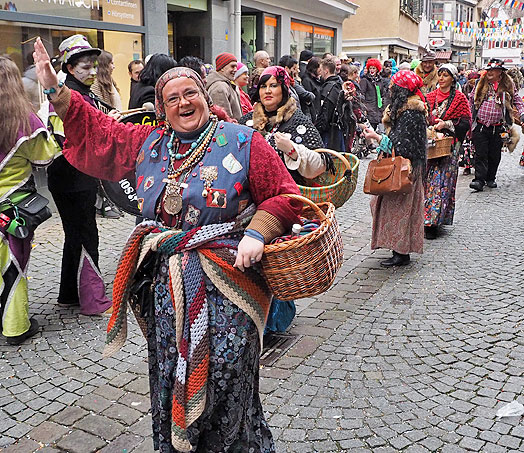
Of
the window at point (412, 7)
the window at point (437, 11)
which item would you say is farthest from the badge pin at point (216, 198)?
the window at point (437, 11)

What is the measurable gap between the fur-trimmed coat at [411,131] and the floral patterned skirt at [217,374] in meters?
3.86

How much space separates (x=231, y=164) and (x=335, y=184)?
1.86 m

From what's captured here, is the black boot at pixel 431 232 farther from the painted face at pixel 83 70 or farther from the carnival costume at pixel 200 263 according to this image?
the carnival costume at pixel 200 263

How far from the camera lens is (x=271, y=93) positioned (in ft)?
13.9

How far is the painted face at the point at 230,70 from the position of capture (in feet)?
25.6

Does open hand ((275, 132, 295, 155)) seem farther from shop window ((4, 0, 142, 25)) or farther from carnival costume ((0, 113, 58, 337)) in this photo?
shop window ((4, 0, 142, 25))

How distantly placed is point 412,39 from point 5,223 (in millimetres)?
34325

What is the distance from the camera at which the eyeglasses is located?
2531 mm

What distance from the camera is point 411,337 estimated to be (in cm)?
467

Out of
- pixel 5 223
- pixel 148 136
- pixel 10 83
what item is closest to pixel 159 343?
pixel 148 136

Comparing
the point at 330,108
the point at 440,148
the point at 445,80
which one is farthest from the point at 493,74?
the point at 440,148

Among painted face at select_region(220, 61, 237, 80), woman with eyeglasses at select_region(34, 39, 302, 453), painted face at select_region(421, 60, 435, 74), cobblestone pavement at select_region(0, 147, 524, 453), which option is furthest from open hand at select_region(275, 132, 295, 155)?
painted face at select_region(421, 60, 435, 74)

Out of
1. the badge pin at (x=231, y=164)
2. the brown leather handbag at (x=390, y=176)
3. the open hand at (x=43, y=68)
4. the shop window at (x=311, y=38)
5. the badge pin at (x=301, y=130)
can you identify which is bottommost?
the brown leather handbag at (x=390, y=176)

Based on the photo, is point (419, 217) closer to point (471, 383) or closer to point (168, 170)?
point (471, 383)
